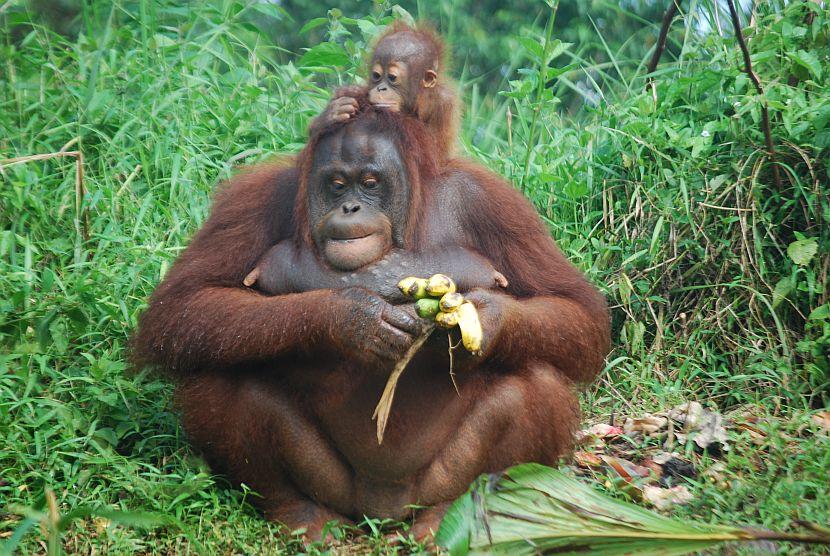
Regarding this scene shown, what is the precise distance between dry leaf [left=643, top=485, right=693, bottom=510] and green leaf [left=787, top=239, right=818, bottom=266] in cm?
138

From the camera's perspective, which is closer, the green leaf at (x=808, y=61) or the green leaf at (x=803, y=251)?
the green leaf at (x=803, y=251)

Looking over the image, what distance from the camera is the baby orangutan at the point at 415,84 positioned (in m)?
3.95

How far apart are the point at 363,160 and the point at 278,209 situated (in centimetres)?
45

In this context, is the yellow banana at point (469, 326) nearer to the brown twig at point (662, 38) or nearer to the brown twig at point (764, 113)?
the brown twig at point (764, 113)

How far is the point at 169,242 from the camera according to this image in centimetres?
496

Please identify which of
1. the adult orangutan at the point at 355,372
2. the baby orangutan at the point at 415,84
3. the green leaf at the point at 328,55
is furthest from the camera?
the green leaf at the point at 328,55

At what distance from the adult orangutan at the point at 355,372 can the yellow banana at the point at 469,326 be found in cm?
23

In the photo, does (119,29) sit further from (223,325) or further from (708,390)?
(708,390)

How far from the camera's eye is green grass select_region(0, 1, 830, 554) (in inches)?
146

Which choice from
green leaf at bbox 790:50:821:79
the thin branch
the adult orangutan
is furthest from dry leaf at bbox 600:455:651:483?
the thin branch

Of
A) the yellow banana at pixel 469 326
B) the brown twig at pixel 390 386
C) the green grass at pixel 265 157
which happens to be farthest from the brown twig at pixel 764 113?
the brown twig at pixel 390 386

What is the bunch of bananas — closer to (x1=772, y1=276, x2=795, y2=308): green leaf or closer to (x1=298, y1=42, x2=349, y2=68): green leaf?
(x1=772, y1=276, x2=795, y2=308): green leaf

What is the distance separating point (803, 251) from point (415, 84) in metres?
1.97

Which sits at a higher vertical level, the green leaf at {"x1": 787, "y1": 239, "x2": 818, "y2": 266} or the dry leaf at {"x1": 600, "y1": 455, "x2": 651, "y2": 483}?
the green leaf at {"x1": 787, "y1": 239, "x2": 818, "y2": 266}
